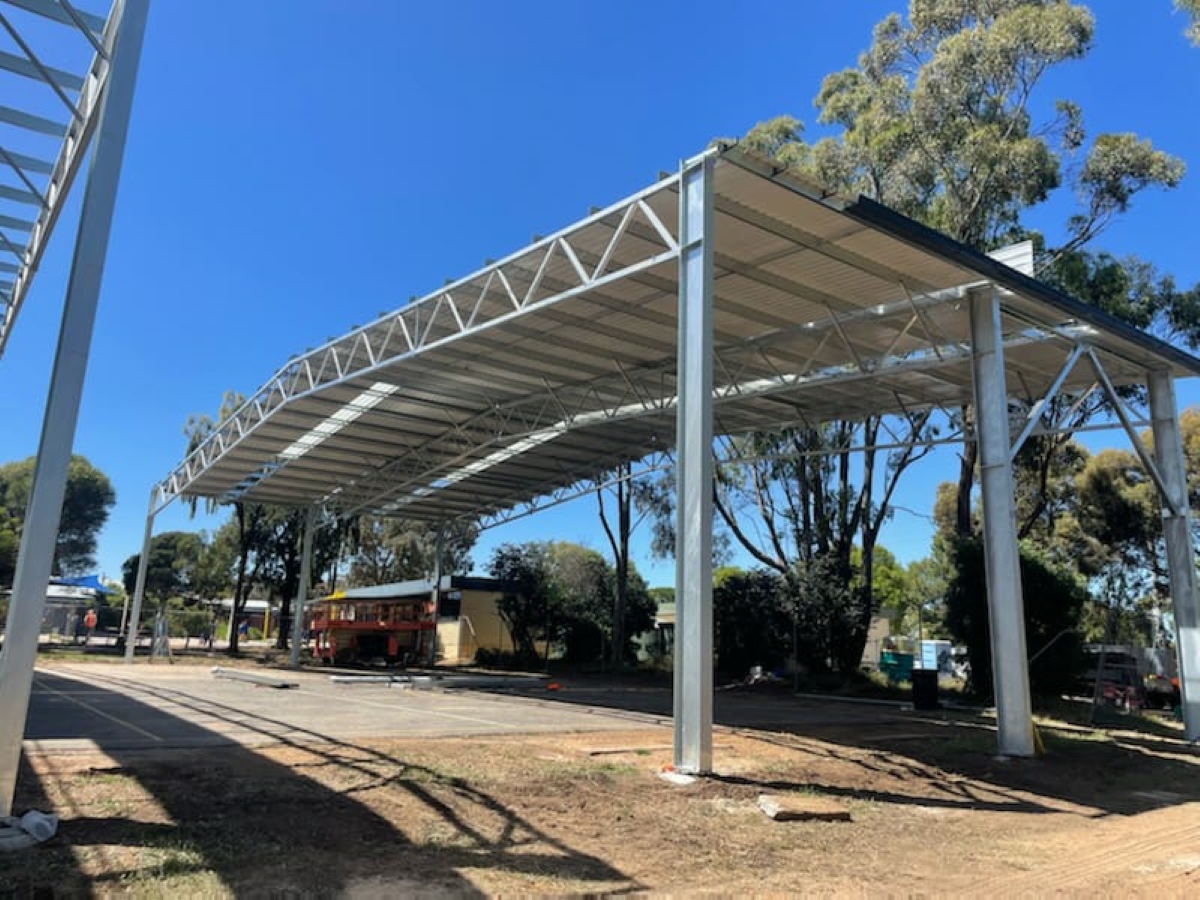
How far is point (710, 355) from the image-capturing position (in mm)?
9422

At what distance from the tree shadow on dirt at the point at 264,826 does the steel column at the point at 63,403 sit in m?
0.92

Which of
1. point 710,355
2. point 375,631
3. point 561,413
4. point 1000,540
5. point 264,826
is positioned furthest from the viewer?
point 375,631

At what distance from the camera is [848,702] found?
20.9 meters

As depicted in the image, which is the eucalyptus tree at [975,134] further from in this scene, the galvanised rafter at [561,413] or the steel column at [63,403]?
the steel column at [63,403]

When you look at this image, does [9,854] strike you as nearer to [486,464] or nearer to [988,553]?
[988,553]

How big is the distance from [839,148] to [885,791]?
69.7 ft

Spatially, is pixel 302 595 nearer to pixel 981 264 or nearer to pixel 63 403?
pixel 63 403

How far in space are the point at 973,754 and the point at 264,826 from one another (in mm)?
9597

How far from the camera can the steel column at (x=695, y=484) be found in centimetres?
866

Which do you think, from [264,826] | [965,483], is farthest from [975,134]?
[264,826]

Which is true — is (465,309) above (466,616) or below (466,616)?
above

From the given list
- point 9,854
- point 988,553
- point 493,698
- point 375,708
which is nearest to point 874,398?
point 988,553

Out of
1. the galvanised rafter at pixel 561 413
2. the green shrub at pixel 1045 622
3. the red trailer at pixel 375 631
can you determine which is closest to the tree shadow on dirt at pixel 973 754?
the green shrub at pixel 1045 622

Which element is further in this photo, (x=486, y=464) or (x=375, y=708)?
(x=486, y=464)
